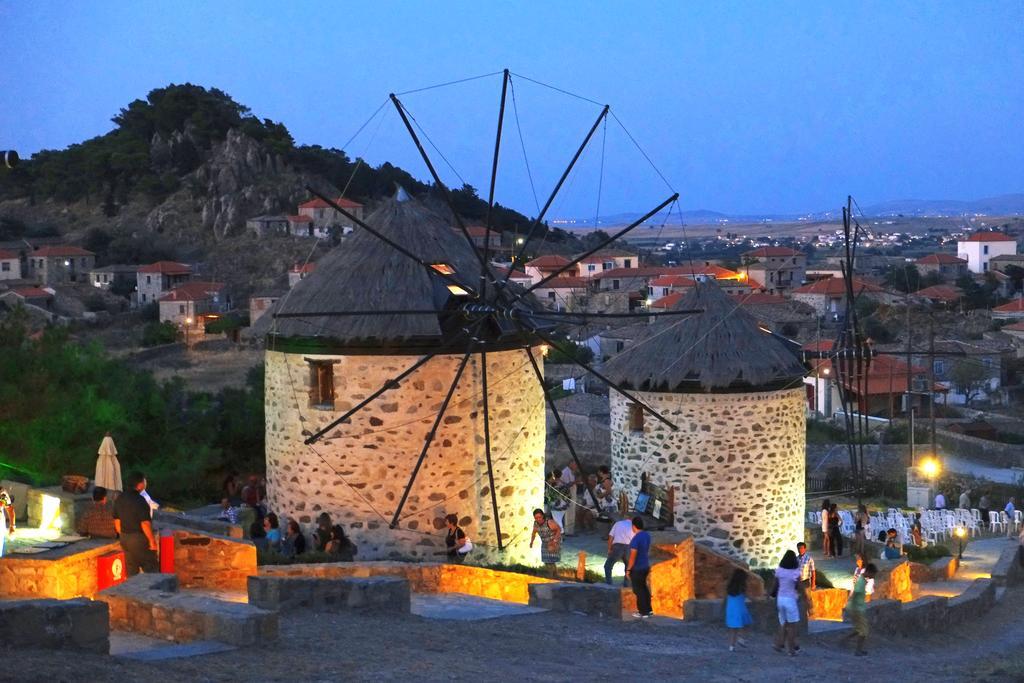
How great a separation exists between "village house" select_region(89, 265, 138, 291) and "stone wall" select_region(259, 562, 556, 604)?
2387 inches

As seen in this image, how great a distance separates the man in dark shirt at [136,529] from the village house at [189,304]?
1921 inches

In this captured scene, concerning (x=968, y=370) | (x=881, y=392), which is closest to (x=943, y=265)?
(x=968, y=370)

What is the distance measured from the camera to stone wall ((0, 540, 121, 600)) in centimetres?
907

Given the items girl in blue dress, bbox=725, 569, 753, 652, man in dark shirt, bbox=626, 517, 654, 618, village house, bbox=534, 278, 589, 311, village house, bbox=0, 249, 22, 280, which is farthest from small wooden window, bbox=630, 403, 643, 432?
village house, bbox=0, 249, 22, 280

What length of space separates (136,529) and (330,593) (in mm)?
1653

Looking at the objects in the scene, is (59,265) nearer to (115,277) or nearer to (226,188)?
(115,277)

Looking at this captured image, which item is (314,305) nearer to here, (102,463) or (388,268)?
(388,268)

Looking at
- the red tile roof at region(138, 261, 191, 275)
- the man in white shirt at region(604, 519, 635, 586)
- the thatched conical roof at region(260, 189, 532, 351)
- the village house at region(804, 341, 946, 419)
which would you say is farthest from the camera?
the red tile roof at region(138, 261, 191, 275)

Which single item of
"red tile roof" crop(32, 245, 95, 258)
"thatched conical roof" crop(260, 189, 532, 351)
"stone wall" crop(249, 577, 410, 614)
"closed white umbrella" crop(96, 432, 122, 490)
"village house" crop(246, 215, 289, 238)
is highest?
"village house" crop(246, 215, 289, 238)

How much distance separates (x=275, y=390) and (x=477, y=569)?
315cm

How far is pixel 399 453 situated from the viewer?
12289mm

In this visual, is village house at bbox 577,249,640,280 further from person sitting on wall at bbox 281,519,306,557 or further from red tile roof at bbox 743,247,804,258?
person sitting on wall at bbox 281,519,306,557

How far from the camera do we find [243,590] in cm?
1036

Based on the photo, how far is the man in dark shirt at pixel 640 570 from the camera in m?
10.3
